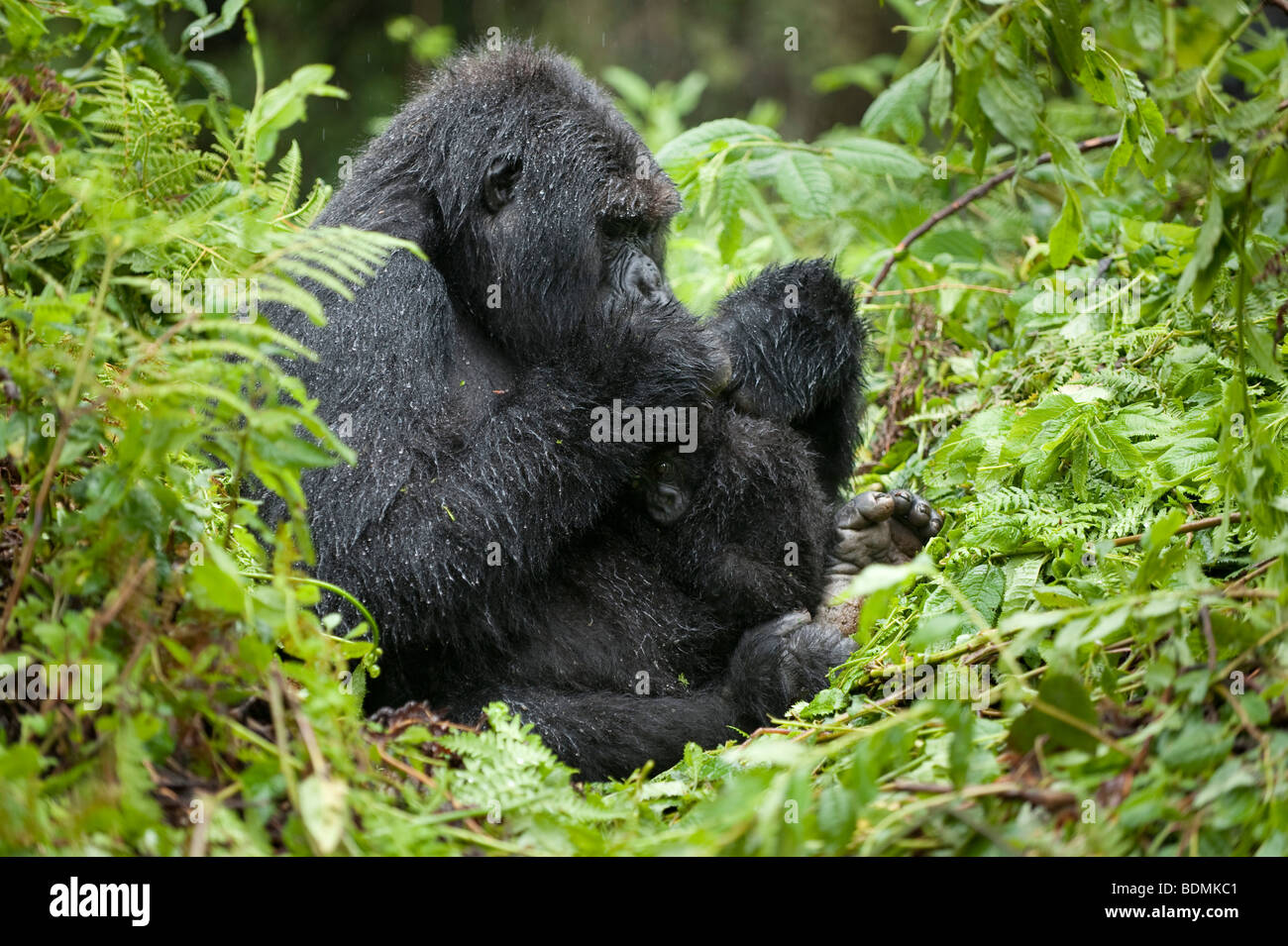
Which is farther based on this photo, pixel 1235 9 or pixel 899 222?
pixel 899 222

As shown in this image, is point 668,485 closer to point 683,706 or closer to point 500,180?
point 683,706

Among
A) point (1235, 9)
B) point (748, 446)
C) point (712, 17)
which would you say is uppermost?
point (712, 17)

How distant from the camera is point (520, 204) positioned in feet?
10.5

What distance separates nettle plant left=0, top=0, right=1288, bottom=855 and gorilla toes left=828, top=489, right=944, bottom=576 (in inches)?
4.4

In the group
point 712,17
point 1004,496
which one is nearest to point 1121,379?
point 1004,496

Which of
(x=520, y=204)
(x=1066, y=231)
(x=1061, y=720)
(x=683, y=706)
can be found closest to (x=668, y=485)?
(x=683, y=706)

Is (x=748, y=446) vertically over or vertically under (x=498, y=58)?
under

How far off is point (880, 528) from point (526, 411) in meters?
1.11

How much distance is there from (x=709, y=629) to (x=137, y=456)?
181 cm
